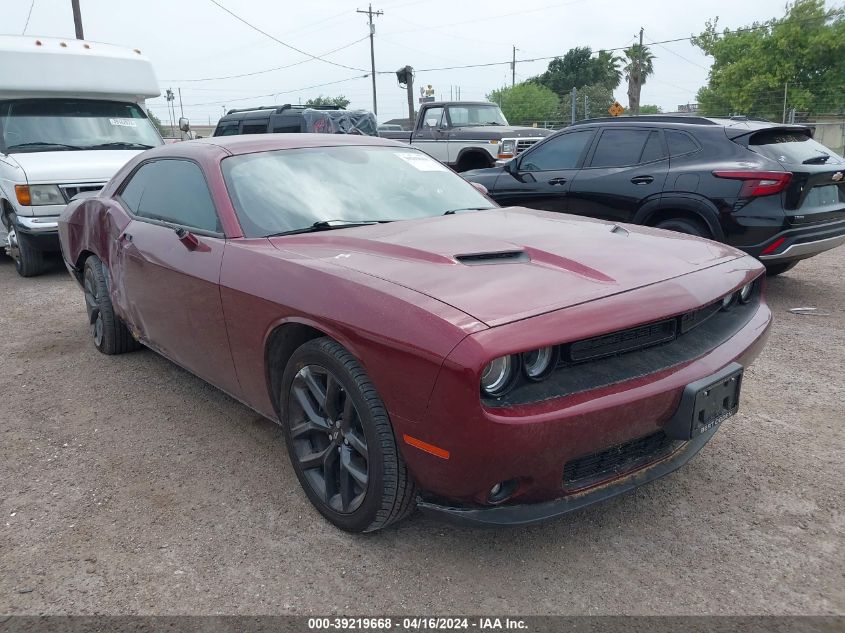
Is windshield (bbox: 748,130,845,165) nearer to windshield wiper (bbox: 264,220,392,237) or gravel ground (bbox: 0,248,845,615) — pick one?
gravel ground (bbox: 0,248,845,615)

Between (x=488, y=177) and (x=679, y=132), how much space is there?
7.02 feet

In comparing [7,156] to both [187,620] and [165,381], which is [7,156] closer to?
[165,381]

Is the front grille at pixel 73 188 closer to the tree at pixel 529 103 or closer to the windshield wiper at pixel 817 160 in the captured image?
the windshield wiper at pixel 817 160

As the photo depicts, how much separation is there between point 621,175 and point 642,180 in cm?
25

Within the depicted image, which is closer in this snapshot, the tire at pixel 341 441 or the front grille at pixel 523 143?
the tire at pixel 341 441

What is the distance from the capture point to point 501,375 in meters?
2.21

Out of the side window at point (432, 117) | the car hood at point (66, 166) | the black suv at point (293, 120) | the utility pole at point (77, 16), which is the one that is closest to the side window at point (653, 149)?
the car hood at point (66, 166)

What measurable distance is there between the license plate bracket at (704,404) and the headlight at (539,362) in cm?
49

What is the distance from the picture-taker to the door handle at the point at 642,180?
625cm


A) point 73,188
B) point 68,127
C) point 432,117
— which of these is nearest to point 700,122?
point 73,188

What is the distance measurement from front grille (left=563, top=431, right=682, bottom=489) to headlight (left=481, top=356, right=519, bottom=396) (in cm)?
34

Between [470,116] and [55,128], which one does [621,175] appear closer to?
[55,128]

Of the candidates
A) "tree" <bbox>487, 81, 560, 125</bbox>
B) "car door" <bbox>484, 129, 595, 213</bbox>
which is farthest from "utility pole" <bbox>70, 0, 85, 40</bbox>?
"tree" <bbox>487, 81, 560, 125</bbox>

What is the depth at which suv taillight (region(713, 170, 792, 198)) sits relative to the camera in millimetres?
5500
